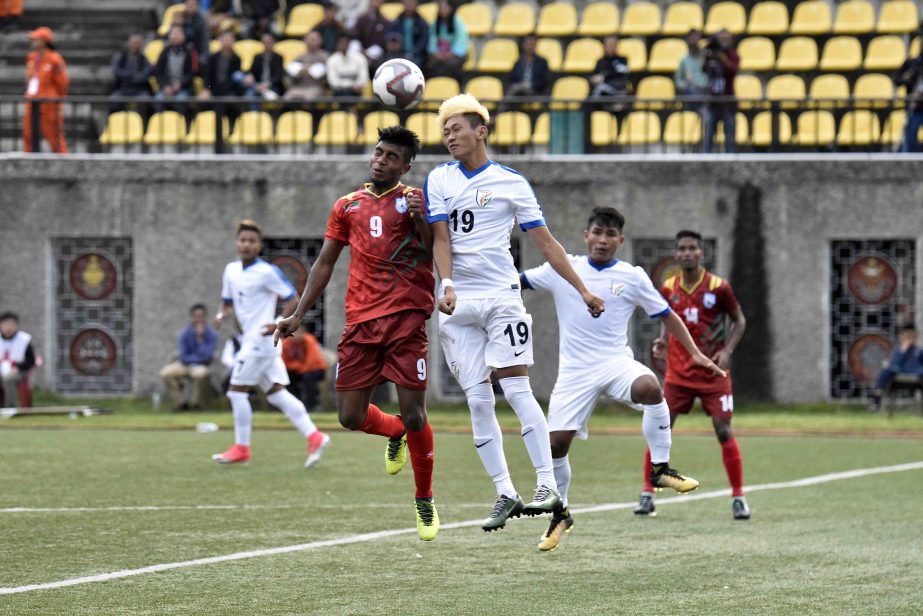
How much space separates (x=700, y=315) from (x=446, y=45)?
13.2m

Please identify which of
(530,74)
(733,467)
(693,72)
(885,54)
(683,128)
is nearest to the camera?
(733,467)

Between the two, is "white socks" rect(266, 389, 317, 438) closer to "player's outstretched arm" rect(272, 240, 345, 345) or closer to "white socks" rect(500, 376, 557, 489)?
"player's outstretched arm" rect(272, 240, 345, 345)

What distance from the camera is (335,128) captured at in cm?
2502

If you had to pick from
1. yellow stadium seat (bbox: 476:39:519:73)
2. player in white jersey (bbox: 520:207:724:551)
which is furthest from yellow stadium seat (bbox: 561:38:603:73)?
player in white jersey (bbox: 520:207:724:551)

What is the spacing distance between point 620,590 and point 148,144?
17.6 m

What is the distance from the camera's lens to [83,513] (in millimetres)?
11922

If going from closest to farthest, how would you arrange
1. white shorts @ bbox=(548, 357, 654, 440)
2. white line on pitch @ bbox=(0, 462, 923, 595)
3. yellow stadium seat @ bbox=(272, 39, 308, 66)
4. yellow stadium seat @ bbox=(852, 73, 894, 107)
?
white line on pitch @ bbox=(0, 462, 923, 595) < white shorts @ bbox=(548, 357, 654, 440) < yellow stadium seat @ bbox=(852, 73, 894, 107) < yellow stadium seat @ bbox=(272, 39, 308, 66)

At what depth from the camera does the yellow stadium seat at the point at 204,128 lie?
24.6 meters

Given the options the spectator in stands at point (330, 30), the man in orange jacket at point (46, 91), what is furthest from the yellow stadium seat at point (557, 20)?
the man in orange jacket at point (46, 91)

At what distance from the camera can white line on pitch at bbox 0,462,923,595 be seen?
8914mm

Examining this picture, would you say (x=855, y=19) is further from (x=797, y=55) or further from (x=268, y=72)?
(x=268, y=72)

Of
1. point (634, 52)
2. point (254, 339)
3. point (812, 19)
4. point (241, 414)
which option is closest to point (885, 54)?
point (812, 19)

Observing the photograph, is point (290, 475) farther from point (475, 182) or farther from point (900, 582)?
point (900, 582)

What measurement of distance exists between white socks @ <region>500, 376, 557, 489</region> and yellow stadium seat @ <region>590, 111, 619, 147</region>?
48.1ft
